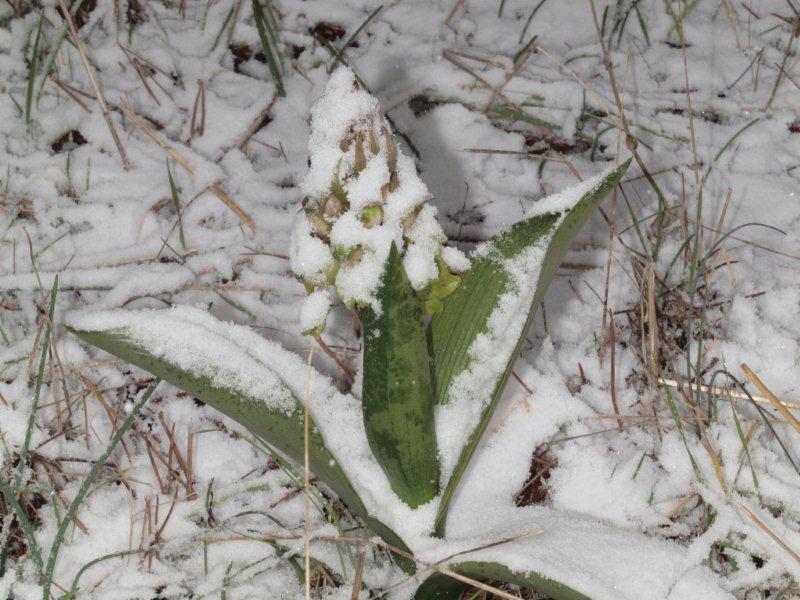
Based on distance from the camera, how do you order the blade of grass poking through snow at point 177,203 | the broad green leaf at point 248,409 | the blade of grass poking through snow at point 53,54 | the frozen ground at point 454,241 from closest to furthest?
1. the broad green leaf at point 248,409
2. the frozen ground at point 454,241
3. the blade of grass poking through snow at point 177,203
4. the blade of grass poking through snow at point 53,54

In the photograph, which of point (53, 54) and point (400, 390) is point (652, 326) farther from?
point (53, 54)

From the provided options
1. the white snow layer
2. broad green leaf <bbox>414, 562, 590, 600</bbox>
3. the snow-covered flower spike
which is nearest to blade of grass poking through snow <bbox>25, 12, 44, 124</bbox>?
the white snow layer

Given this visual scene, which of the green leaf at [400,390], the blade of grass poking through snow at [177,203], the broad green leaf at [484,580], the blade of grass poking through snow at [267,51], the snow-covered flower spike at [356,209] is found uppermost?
the blade of grass poking through snow at [267,51]

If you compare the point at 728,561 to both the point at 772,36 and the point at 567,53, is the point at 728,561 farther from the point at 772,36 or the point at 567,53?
the point at 772,36

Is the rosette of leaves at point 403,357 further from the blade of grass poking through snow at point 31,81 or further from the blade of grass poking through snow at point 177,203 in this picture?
the blade of grass poking through snow at point 31,81

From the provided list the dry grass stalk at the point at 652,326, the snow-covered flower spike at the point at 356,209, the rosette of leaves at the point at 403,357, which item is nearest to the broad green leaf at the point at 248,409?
the rosette of leaves at the point at 403,357

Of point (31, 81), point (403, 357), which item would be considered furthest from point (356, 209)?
point (31, 81)

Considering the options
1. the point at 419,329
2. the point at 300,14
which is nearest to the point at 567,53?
the point at 300,14
